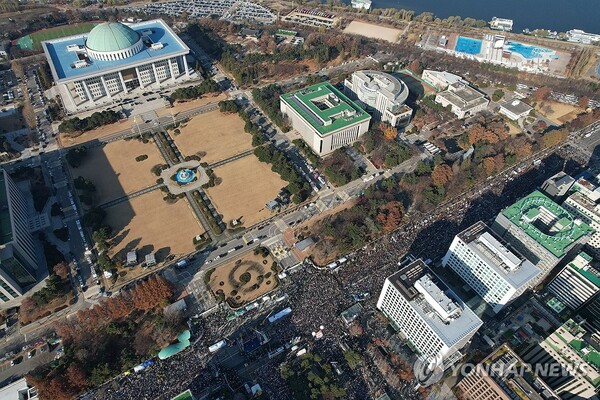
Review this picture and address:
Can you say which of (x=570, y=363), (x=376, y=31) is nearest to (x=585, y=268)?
(x=570, y=363)

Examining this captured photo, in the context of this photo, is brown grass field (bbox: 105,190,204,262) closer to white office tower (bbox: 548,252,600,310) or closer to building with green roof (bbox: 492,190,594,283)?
building with green roof (bbox: 492,190,594,283)

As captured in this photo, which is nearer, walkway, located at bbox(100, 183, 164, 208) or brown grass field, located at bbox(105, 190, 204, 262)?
brown grass field, located at bbox(105, 190, 204, 262)

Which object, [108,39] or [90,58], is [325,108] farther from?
[90,58]

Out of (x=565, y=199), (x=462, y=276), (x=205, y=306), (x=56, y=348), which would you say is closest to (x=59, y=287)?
(x=56, y=348)

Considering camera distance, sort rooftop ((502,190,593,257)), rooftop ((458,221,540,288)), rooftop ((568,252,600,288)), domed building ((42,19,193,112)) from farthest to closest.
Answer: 1. domed building ((42,19,193,112))
2. rooftop ((502,190,593,257))
3. rooftop ((568,252,600,288))
4. rooftop ((458,221,540,288))

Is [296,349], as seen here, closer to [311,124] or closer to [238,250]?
[238,250]

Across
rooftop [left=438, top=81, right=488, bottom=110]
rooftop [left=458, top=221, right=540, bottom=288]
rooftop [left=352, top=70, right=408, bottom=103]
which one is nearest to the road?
rooftop [left=458, top=221, right=540, bottom=288]
